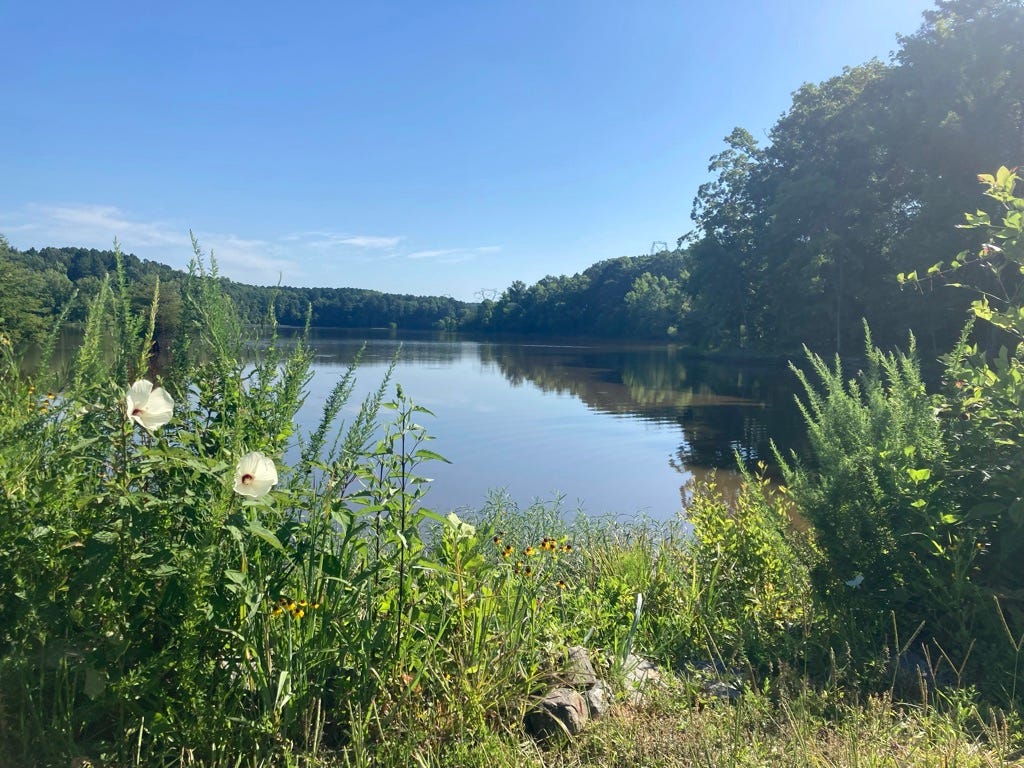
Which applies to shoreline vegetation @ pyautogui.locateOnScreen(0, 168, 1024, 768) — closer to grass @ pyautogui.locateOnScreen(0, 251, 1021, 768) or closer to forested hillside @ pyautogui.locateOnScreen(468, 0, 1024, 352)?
grass @ pyautogui.locateOnScreen(0, 251, 1021, 768)

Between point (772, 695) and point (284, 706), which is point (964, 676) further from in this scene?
point (284, 706)

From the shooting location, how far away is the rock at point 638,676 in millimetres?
2317

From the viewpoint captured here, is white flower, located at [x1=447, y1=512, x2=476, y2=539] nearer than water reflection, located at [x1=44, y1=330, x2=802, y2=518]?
Yes

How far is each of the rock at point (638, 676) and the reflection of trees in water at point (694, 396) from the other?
3980 millimetres

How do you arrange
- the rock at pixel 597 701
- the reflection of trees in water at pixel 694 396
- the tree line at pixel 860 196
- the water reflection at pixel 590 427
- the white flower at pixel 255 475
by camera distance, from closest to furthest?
the white flower at pixel 255 475
the rock at pixel 597 701
the water reflection at pixel 590 427
the reflection of trees in water at pixel 694 396
the tree line at pixel 860 196

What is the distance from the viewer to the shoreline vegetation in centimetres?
167

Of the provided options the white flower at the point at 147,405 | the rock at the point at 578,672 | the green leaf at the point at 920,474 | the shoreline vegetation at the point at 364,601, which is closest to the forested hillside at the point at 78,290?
the shoreline vegetation at the point at 364,601

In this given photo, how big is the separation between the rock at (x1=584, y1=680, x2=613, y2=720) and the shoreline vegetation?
0.23ft

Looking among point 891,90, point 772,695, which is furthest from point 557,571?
point 891,90

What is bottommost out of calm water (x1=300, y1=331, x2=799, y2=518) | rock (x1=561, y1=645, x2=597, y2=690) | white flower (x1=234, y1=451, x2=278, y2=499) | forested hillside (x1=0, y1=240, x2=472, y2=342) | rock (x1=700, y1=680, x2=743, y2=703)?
calm water (x1=300, y1=331, x2=799, y2=518)

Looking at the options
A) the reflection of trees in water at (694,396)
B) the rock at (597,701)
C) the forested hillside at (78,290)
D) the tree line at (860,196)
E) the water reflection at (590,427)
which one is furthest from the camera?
the tree line at (860,196)

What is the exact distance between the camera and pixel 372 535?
2.22m

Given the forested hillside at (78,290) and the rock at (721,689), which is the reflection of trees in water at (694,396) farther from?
the forested hillside at (78,290)

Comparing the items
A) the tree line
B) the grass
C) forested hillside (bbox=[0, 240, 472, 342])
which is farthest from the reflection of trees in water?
forested hillside (bbox=[0, 240, 472, 342])
